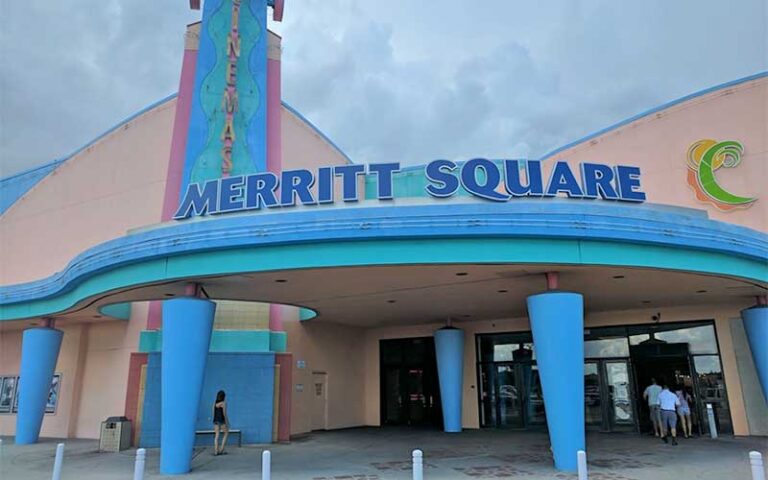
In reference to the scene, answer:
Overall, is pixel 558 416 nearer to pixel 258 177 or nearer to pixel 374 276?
pixel 374 276

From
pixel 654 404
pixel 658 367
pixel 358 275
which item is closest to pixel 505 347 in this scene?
pixel 658 367

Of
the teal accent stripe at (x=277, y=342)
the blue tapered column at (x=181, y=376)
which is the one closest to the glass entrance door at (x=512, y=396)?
the teal accent stripe at (x=277, y=342)

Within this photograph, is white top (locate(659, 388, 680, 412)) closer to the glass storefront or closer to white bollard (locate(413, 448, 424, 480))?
the glass storefront

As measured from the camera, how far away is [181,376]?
44.1ft

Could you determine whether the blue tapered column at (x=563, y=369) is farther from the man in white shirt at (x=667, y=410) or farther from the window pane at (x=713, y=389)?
the window pane at (x=713, y=389)

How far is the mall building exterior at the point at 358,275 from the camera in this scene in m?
12.7

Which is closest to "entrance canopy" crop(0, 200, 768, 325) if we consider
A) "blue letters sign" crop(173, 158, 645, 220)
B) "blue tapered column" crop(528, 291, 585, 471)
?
"blue letters sign" crop(173, 158, 645, 220)

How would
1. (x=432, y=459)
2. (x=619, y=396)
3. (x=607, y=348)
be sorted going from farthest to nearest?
1. (x=607, y=348)
2. (x=619, y=396)
3. (x=432, y=459)

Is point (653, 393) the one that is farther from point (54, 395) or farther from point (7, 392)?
point (7, 392)

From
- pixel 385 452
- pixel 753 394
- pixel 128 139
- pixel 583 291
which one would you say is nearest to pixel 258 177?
pixel 385 452

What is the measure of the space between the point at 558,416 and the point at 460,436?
8.26 meters

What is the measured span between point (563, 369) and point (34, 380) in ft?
59.8

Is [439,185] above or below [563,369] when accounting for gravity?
above

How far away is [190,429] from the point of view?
13383 mm
